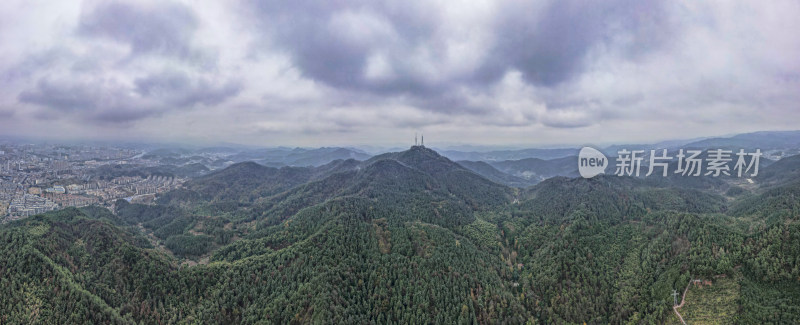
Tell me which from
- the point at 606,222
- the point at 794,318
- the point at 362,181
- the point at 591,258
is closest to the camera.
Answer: the point at 794,318

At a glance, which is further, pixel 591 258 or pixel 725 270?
pixel 591 258

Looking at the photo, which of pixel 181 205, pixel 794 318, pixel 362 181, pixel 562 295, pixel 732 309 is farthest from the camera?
pixel 181 205

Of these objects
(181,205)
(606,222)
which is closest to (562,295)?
(606,222)

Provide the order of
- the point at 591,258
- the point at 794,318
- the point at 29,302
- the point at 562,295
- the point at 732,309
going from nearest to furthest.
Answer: the point at 794,318, the point at 732,309, the point at 29,302, the point at 562,295, the point at 591,258

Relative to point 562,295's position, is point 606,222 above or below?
above

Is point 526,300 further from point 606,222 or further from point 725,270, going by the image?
point 606,222

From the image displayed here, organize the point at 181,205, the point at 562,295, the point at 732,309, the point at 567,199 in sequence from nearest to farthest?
the point at 732,309 → the point at 562,295 → the point at 567,199 → the point at 181,205

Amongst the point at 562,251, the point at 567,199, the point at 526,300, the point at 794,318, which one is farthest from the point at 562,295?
the point at 567,199

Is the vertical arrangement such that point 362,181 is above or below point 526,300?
above

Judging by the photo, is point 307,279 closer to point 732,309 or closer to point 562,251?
point 562,251
